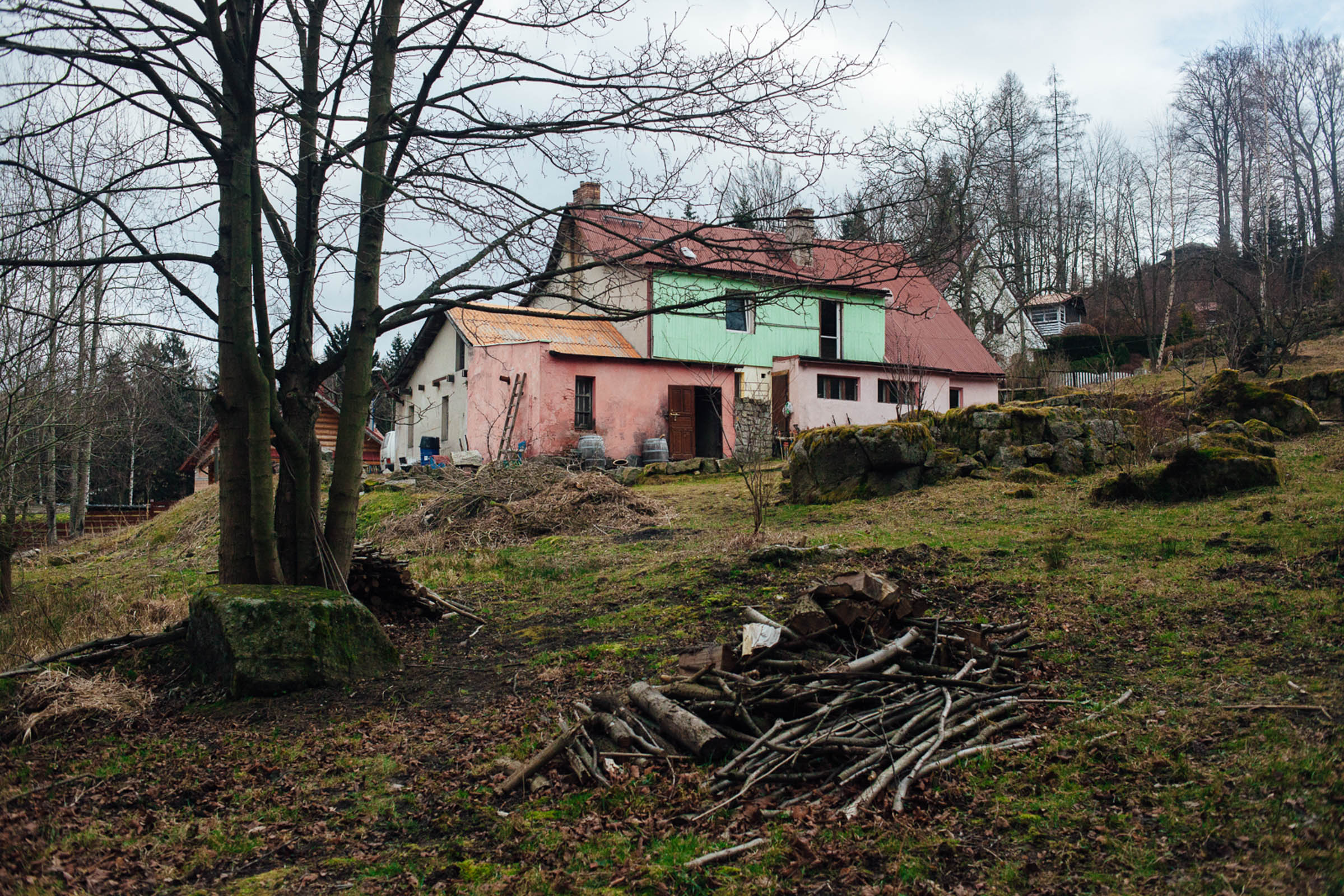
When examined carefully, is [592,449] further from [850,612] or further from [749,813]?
[749,813]

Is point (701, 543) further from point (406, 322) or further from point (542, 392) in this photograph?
point (542, 392)

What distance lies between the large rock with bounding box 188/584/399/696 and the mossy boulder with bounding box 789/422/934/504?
830 cm

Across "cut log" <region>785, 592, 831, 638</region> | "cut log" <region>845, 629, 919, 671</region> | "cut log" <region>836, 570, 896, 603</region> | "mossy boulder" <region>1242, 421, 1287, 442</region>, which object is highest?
"mossy boulder" <region>1242, 421, 1287, 442</region>

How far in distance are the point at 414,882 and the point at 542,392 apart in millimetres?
19195

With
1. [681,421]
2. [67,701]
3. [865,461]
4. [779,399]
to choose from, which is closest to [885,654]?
[67,701]

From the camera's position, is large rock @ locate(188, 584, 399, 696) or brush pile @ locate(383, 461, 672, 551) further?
brush pile @ locate(383, 461, 672, 551)

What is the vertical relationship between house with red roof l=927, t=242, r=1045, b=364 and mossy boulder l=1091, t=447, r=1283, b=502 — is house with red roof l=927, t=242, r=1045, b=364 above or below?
above

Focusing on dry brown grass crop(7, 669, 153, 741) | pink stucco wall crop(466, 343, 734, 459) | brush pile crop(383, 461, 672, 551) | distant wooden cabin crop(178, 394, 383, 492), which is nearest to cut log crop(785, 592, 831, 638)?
dry brown grass crop(7, 669, 153, 741)

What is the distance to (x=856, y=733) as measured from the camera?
4035 millimetres

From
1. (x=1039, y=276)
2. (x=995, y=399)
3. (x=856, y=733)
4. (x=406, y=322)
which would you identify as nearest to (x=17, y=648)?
(x=406, y=322)

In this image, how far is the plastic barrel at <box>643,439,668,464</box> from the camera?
73.2ft

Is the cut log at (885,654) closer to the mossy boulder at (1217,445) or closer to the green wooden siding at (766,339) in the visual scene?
the mossy boulder at (1217,445)

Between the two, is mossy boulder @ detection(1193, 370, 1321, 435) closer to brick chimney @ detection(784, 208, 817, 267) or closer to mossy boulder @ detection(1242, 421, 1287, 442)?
mossy boulder @ detection(1242, 421, 1287, 442)

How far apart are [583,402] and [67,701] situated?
18.1m
